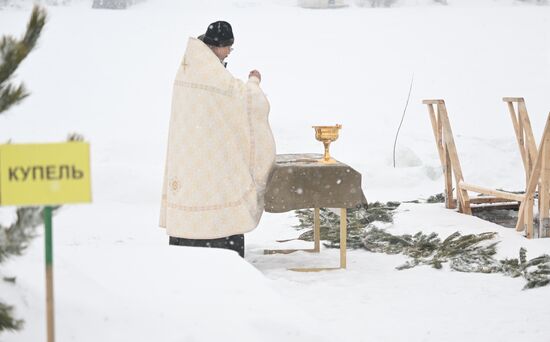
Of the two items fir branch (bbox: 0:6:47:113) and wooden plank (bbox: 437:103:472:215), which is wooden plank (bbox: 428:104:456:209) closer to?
wooden plank (bbox: 437:103:472:215)

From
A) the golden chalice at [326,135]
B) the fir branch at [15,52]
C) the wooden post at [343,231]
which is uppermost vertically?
the fir branch at [15,52]

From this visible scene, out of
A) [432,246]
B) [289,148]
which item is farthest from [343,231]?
[289,148]

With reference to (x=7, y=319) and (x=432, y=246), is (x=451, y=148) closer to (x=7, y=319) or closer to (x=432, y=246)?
(x=432, y=246)

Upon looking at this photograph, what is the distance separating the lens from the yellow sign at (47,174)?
2.63 m

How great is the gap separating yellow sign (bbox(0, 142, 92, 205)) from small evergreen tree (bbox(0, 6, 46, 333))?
1.16 feet

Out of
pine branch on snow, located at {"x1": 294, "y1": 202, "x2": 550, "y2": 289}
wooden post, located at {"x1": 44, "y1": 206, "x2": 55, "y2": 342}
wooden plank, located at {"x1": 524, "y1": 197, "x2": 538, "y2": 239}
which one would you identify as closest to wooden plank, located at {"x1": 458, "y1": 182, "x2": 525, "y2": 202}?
wooden plank, located at {"x1": 524, "y1": 197, "x2": 538, "y2": 239}

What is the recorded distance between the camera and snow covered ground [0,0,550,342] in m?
3.87

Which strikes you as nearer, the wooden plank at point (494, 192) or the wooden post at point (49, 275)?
the wooden post at point (49, 275)

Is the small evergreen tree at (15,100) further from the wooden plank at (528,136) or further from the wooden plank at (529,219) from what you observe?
the wooden plank at (528,136)

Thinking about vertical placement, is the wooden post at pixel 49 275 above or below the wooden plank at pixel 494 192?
above

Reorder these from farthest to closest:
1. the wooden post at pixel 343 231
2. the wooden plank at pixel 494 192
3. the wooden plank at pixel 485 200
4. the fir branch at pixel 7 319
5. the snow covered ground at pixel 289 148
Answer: the wooden plank at pixel 485 200
the wooden plank at pixel 494 192
the wooden post at pixel 343 231
the snow covered ground at pixel 289 148
the fir branch at pixel 7 319

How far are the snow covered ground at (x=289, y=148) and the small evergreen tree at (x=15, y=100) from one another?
433 millimetres

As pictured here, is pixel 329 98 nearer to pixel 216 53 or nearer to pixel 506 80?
pixel 506 80

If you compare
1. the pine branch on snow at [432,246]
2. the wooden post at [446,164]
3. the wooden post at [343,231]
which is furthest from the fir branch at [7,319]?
the wooden post at [446,164]
